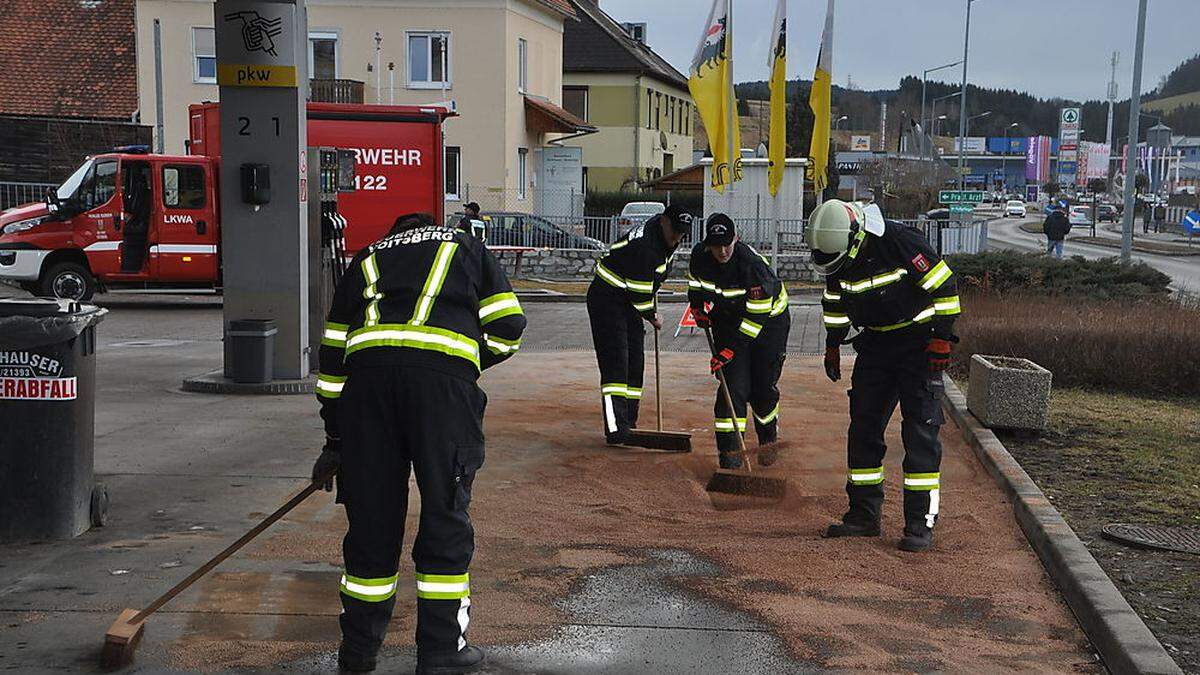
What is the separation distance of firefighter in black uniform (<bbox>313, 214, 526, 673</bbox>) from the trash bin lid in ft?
7.61

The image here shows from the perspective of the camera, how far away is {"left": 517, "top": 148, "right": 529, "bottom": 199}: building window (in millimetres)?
38906

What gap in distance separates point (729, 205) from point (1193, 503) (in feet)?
A: 70.3

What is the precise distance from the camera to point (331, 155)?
13281mm

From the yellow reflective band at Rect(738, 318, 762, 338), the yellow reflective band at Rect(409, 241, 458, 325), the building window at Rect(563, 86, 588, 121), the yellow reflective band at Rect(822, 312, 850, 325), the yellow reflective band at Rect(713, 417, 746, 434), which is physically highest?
the building window at Rect(563, 86, 588, 121)

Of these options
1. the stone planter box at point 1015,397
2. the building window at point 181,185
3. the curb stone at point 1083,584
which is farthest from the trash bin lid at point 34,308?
the building window at point 181,185

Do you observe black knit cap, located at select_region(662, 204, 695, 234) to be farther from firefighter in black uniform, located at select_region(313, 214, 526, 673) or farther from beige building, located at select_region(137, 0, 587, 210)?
beige building, located at select_region(137, 0, 587, 210)

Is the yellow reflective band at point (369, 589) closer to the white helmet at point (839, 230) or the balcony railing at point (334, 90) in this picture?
the white helmet at point (839, 230)

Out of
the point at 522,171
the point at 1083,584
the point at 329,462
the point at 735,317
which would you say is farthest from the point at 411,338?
the point at 522,171

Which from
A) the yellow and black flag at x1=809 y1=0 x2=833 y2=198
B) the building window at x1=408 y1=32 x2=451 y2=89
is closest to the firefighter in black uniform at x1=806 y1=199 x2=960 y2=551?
the yellow and black flag at x1=809 y1=0 x2=833 y2=198

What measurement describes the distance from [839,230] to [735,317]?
217cm

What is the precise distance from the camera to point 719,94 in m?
13.8

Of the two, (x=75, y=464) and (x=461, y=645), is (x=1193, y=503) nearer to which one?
(x=461, y=645)

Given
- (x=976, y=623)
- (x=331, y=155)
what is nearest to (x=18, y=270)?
(x=331, y=155)

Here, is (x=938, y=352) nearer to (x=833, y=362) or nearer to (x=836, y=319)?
(x=836, y=319)
